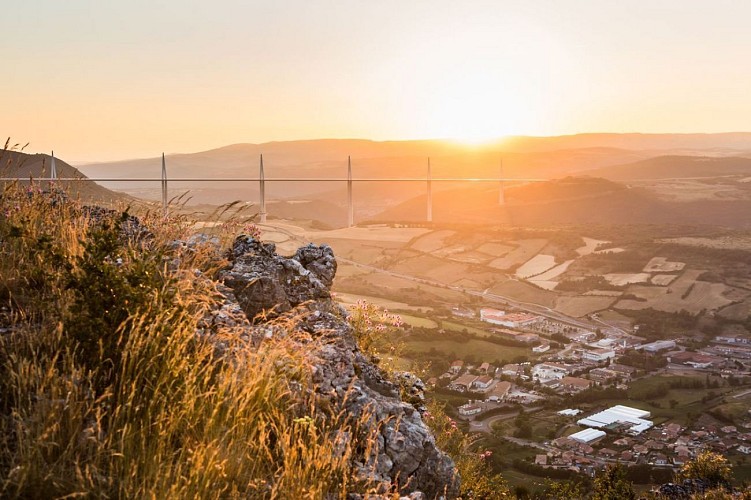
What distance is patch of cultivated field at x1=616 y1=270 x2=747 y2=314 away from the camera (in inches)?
2621

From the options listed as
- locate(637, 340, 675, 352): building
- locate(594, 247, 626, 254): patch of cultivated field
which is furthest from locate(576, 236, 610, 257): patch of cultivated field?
locate(637, 340, 675, 352): building

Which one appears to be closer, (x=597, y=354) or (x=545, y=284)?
(x=597, y=354)

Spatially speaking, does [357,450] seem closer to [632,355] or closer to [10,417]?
[10,417]

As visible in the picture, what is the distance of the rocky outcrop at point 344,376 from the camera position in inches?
199

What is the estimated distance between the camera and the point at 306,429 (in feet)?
14.8

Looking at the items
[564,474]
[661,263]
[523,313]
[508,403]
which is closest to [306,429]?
[564,474]

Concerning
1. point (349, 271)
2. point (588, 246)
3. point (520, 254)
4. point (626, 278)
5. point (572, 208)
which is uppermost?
point (572, 208)

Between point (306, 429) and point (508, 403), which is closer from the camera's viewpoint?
point (306, 429)

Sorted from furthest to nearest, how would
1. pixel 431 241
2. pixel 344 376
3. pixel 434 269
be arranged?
pixel 431 241, pixel 434 269, pixel 344 376

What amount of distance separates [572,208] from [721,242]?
997 inches

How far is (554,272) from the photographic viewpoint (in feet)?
253

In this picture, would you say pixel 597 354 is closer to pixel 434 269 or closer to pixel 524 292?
pixel 524 292

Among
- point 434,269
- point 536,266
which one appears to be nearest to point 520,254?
point 536,266

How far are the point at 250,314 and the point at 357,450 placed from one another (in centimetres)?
208
